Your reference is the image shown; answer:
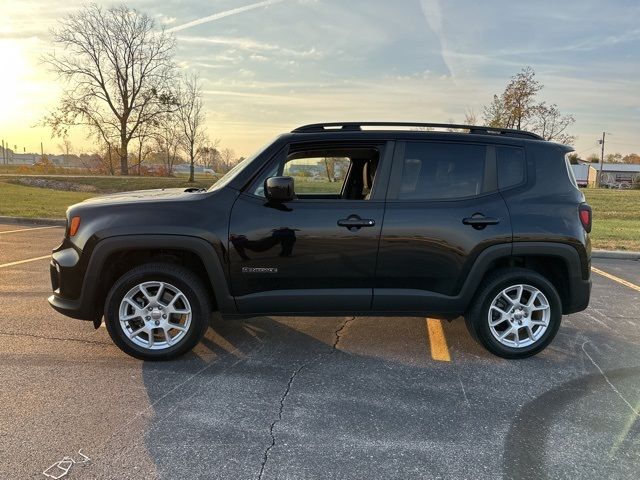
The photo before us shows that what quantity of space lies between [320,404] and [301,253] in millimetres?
1169

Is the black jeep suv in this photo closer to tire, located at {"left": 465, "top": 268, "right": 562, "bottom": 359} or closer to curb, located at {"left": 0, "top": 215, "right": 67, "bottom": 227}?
tire, located at {"left": 465, "top": 268, "right": 562, "bottom": 359}

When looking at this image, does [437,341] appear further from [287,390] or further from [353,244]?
[287,390]

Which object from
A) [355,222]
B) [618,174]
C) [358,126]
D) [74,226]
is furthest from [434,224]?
[618,174]

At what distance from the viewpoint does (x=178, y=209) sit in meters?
3.62

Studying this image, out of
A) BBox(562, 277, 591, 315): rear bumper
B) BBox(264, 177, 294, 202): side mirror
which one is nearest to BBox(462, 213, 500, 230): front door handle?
BBox(562, 277, 591, 315): rear bumper

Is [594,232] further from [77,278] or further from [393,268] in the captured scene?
[77,278]

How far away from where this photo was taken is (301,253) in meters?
3.64

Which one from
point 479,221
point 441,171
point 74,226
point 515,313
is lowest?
point 515,313

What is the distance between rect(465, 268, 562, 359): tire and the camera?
12.7ft

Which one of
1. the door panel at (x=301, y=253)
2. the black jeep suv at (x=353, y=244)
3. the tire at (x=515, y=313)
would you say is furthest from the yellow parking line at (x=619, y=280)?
the door panel at (x=301, y=253)

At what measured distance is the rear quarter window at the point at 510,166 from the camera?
152 inches

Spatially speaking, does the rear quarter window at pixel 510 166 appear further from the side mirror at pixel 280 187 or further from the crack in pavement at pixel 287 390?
the crack in pavement at pixel 287 390

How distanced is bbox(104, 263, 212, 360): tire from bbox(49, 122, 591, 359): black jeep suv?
11mm

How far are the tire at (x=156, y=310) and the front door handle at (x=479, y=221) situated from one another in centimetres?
228
